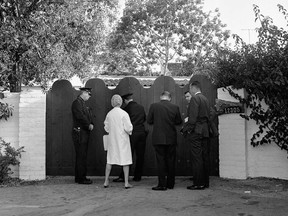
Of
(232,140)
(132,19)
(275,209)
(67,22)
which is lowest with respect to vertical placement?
(275,209)

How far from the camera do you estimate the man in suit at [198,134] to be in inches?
283

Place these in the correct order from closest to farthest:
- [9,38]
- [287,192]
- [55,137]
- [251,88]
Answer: [287,192] < [251,88] < [55,137] < [9,38]

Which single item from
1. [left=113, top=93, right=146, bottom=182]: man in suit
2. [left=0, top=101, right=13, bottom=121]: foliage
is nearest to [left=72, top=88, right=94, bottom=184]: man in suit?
[left=113, top=93, right=146, bottom=182]: man in suit

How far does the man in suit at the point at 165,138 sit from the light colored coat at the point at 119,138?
1.50 ft

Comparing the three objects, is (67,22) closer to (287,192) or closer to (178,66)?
(287,192)

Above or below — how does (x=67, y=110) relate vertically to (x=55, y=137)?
above

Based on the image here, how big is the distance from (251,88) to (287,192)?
2018 mm

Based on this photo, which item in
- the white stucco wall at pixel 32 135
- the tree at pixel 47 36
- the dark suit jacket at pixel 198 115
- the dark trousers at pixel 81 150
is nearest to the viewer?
the dark suit jacket at pixel 198 115

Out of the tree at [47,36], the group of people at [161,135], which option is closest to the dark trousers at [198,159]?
the group of people at [161,135]

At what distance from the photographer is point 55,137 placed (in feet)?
28.6

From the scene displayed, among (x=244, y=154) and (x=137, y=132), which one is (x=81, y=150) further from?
(x=244, y=154)

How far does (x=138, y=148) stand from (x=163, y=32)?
2353 cm

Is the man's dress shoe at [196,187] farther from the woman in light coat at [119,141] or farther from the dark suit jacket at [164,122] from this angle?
the woman in light coat at [119,141]

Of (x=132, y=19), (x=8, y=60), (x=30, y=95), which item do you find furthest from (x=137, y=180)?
(x=132, y=19)
